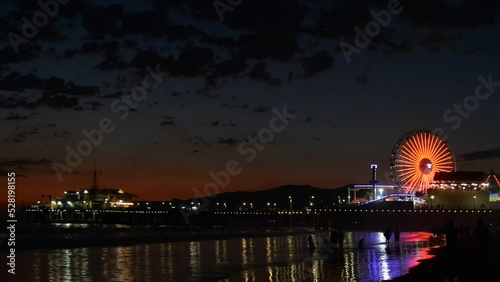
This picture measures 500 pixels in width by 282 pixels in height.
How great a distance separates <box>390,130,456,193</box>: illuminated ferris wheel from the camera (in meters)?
93.4

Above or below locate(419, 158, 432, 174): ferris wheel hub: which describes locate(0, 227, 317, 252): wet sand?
below

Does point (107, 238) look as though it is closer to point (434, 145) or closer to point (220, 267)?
point (220, 267)

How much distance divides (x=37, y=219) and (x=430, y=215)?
122 meters

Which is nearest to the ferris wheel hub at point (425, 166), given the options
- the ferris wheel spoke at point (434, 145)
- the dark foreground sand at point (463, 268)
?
the ferris wheel spoke at point (434, 145)

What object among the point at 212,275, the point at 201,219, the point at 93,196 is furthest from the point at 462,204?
the point at 93,196

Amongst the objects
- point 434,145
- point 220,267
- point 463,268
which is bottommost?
point 220,267

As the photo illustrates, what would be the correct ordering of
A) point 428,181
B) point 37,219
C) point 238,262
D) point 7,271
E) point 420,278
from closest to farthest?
point 420,278, point 7,271, point 238,262, point 428,181, point 37,219

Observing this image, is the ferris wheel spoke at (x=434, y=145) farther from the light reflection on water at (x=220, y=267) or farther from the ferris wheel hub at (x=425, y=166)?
the light reflection on water at (x=220, y=267)

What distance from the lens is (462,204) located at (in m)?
98.9

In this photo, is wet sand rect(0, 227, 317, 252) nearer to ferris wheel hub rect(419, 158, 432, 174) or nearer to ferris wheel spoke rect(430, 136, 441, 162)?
ferris wheel hub rect(419, 158, 432, 174)

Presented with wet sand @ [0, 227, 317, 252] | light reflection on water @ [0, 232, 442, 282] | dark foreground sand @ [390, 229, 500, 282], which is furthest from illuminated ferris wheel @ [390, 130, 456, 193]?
dark foreground sand @ [390, 229, 500, 282]

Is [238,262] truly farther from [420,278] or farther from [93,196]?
[93,196]

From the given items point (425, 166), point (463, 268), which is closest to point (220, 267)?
point (463, 268)

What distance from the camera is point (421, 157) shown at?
94.1 m
